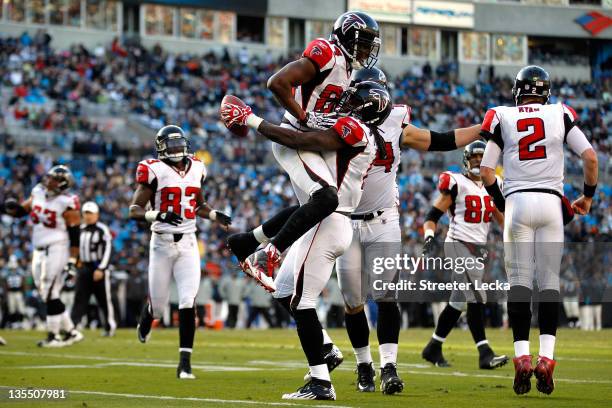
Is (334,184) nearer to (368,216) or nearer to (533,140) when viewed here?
(368,216)

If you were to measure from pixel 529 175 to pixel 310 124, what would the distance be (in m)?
1.74

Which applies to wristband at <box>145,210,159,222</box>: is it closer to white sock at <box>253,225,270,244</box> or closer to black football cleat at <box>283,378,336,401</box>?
white sock at <box>253,225,270,244</box>

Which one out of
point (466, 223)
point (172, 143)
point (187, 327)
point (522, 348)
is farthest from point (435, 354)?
point (522, 348)

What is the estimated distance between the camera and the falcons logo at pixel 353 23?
8125mm

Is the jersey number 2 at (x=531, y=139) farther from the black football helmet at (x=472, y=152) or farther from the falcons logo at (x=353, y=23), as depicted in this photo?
the black football helmet at (x=472, y=152)

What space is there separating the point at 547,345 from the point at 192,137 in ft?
94.2

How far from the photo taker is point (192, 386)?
9.17 metres

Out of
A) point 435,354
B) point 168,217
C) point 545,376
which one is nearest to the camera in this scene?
point 545,376

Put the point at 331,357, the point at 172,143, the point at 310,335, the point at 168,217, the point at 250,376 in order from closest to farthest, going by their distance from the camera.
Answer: the point at 310,335, the point at 331,357, the point at 250,376, the point at 168,217, the point at 172,143

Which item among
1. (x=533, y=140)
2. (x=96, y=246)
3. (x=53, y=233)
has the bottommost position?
(x=96, y=246)

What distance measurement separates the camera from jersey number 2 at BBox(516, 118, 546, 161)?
847 cm

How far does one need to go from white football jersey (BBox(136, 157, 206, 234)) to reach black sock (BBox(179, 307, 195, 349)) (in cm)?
92

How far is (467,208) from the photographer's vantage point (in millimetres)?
12711

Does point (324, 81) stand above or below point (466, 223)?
above
